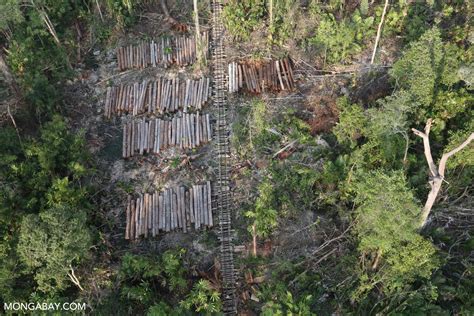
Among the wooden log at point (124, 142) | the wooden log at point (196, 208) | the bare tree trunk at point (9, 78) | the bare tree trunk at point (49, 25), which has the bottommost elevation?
the wooden log at point (196, 208)

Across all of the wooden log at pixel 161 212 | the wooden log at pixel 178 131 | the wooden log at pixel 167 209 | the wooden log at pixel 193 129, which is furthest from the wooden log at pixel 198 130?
the wooden log at pixel 161 212

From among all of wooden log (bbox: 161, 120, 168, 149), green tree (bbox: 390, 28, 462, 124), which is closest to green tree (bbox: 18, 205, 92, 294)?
wooden log (bbox: 161, 120, 168, 149)

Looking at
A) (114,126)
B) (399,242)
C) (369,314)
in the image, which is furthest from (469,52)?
(114,126)

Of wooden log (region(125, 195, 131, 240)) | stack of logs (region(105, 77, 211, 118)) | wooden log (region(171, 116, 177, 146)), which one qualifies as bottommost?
wooden log (region(125, 195, 131, 240))

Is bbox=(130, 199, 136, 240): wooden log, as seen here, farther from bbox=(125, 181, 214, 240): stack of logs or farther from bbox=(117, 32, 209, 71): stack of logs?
bbox=(117, 32, 209, 71): stack of logs

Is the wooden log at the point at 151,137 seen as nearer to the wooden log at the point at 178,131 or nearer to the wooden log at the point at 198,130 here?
the wooden log at the point at 178,131
